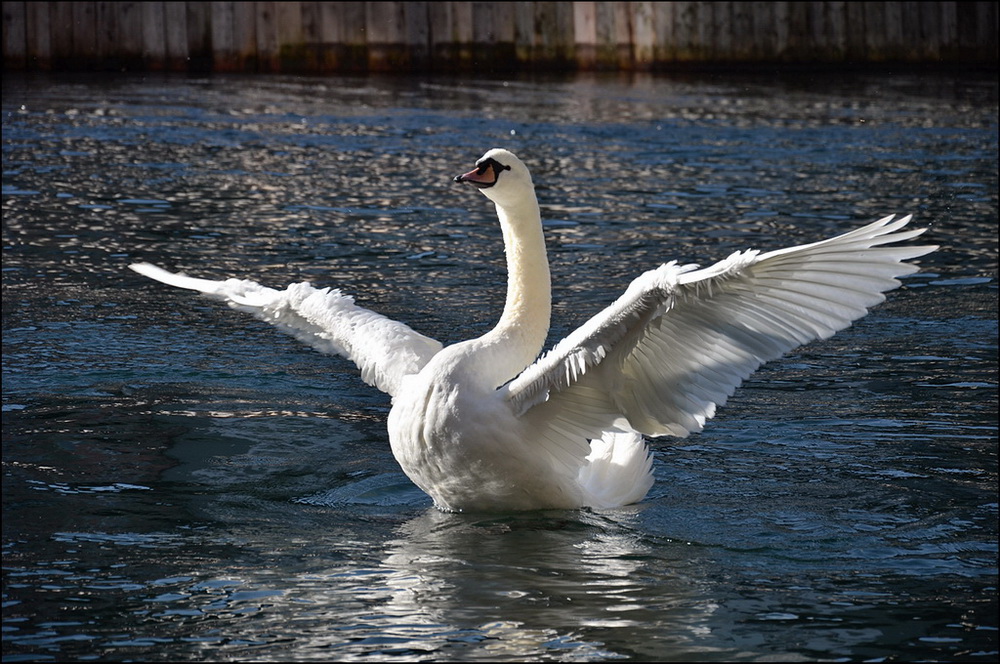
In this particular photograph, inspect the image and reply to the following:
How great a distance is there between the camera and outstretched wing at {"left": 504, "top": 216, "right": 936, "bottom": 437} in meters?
5.36

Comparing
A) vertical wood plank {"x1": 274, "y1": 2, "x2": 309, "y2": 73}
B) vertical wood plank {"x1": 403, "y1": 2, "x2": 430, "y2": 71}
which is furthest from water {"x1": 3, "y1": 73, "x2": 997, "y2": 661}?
vertical wood plank {"x1": 403, "y1": 2, "x2": 430, "y2": 71}

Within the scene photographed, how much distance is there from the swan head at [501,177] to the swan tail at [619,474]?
1.14 meters

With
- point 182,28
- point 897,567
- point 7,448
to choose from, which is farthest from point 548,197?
point 182,28

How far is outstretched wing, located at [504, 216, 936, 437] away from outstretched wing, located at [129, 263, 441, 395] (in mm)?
958

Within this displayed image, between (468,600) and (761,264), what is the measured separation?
160 cm

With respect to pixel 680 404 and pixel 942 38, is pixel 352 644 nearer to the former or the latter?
pixel 680 404

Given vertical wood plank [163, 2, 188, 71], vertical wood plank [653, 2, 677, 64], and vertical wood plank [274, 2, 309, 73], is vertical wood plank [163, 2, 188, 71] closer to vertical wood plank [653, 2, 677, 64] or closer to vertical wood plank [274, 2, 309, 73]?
vertical wood plank [274, 2, 309, 73]

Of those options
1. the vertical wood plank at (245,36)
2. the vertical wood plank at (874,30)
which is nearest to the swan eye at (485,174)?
the vertical wood plank at (245,36)

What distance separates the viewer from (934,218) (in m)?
13.4

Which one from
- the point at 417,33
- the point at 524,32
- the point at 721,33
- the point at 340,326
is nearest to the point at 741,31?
the point at 721,33

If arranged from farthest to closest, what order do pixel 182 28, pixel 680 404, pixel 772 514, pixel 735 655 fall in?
pixel 182 28 < pixel 772 514 < pixel 680 404 < pixel 735 655

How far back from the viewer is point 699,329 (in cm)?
576

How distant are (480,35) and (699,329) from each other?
19.4m

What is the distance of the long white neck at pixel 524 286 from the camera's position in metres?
6.41
